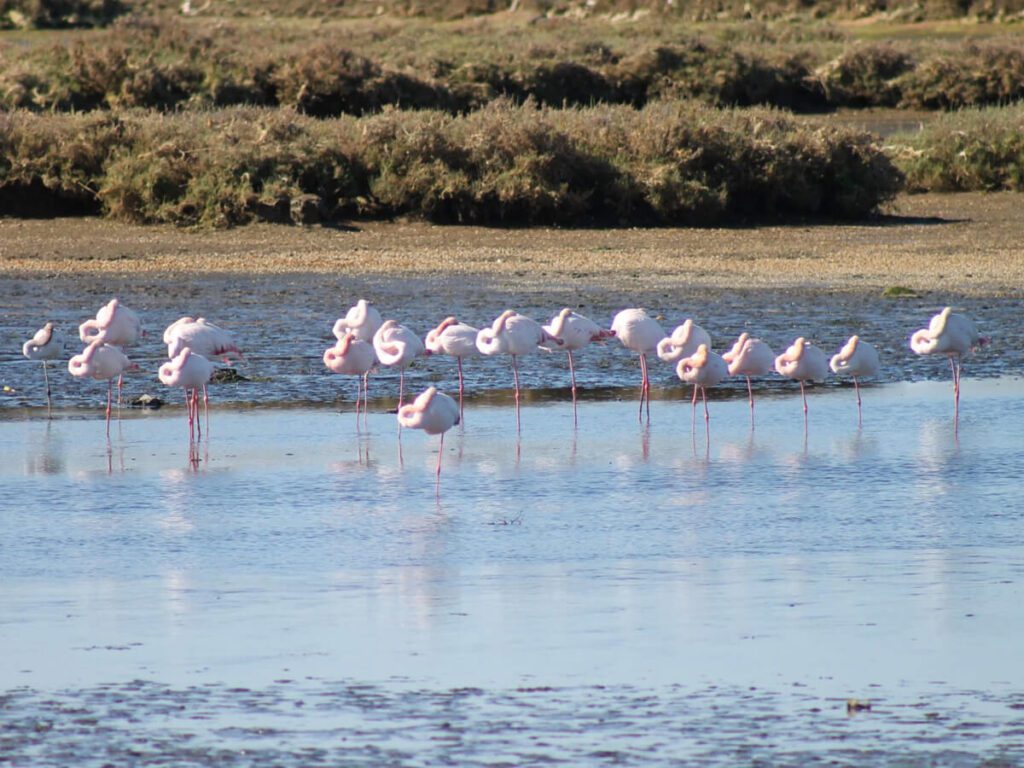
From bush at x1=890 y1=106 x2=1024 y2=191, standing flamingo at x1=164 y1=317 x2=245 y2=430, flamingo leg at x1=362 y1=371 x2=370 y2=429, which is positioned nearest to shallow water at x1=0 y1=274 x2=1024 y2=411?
flamingo leg at x1=362 y1=371 x2=370 y2=429

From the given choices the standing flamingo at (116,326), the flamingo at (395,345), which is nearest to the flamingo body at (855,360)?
the flamingo at (395,345)

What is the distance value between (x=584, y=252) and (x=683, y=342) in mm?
7602

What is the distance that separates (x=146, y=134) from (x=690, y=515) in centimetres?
1484

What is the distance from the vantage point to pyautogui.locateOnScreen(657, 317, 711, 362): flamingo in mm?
12164

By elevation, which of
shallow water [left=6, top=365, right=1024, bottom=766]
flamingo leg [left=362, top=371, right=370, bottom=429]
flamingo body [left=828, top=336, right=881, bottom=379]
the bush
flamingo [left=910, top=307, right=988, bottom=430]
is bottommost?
shallow water [left=6, top=365, right=1024, bottom=766]

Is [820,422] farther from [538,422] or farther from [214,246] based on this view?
[214,246]

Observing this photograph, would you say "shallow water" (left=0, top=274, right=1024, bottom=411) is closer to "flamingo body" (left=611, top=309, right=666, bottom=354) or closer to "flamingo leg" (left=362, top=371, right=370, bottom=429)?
"flamingo leg" (left=362, top=371, right=370, bottom=429)

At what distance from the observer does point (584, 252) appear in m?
19.7

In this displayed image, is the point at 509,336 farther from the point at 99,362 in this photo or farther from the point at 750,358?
the point at 99,362

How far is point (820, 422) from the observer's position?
1193 cm

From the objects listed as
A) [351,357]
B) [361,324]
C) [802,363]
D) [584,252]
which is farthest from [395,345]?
[584,252]

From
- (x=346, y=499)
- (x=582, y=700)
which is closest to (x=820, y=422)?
(x=346, y=499)

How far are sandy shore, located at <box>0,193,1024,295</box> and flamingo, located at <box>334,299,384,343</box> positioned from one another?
14.9ft

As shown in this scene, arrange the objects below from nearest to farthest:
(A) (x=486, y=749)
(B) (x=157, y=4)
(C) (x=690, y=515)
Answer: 1. (A) (x=486, y=749)
2. (C) (x=690, y=515)
3. (B) (x=157, y=4)
